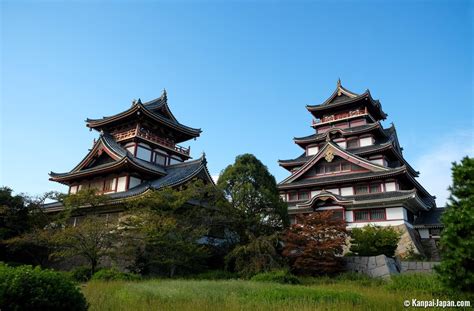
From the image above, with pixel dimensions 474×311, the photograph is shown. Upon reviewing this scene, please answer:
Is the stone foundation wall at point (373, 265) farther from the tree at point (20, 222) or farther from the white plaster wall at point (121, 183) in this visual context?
the tree at point (20, 222)

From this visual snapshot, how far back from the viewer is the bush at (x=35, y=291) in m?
5.27

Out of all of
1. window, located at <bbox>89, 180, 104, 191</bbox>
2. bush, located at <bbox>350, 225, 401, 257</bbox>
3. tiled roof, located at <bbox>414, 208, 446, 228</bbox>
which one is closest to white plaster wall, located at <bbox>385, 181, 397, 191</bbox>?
tiled roof, located at <bbox>414, 208, 446, 228</bbox>

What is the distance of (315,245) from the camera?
17.2m

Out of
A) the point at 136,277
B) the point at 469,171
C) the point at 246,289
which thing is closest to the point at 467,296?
the point at 469,171

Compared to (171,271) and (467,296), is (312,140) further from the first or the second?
(467,296)

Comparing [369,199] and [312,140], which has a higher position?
[312,140]

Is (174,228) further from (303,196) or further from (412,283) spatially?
(303,196)

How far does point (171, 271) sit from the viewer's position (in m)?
17.4

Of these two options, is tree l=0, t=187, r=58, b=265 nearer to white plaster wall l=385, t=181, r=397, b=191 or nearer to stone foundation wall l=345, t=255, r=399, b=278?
stone foundation wall l=345, t=255, r=399, b=278

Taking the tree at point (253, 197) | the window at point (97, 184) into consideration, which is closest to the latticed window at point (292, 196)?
the tree at point (253, 197)

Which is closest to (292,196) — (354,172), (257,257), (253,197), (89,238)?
(354,172)

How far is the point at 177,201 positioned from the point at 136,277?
419 cm

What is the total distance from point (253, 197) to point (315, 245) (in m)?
4.00

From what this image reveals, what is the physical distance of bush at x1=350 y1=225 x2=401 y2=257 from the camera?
19.1 m
